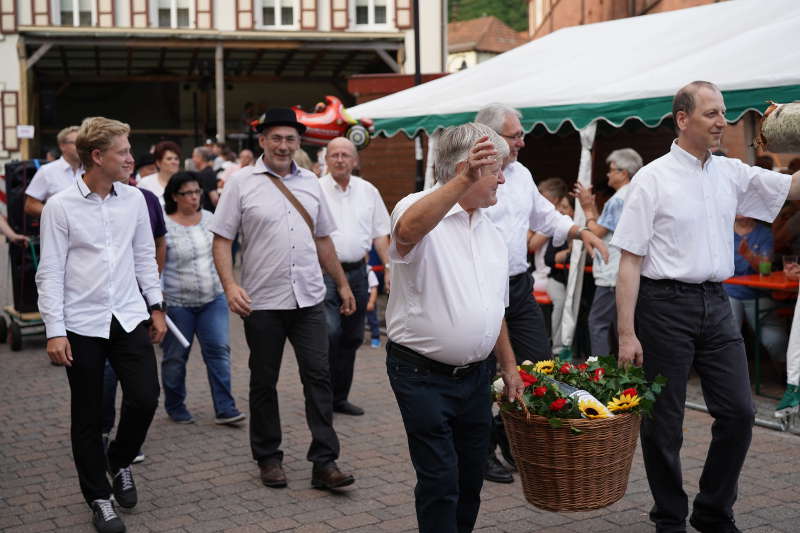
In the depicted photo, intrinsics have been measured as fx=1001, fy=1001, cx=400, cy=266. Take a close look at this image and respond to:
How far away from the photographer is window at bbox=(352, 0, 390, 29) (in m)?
31.6

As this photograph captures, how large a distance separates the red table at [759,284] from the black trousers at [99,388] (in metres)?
4.61

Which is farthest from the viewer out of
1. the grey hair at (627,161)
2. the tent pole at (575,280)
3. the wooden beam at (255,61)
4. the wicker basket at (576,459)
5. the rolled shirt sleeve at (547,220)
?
the wooden beam at (255,61)

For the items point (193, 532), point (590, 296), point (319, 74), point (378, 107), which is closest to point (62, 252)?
point (193, 532)

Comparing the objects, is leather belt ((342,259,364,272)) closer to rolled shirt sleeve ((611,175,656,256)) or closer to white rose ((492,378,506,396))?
rolled shirt sleeve ((611,175,656,256))

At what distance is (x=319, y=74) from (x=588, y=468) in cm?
3366

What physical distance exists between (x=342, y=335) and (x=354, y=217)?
0.89 meters

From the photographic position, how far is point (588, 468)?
378 cm

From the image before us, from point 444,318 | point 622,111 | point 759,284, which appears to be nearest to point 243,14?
point 622,111

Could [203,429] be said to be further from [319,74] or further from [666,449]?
[319,74]

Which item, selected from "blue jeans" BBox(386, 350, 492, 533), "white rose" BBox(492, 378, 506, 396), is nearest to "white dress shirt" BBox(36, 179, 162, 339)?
"blue jeans" BBox(386, 350, 492, 533)

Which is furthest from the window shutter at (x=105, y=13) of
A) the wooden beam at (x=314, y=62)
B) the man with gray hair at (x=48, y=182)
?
the man with gray hair at (x=48, y=182)

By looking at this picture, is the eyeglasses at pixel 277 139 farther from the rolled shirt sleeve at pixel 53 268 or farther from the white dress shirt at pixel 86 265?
the rolled shirt sleeve at pixel 53 268

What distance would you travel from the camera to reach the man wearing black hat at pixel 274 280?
5.43 meters

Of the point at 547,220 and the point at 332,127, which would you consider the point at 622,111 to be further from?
the point at 332,127
